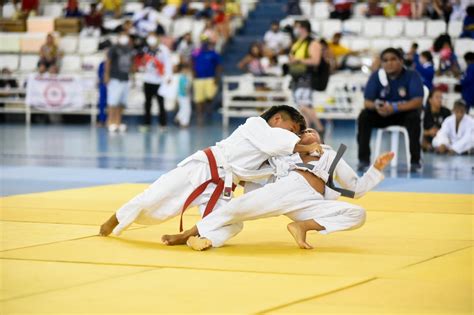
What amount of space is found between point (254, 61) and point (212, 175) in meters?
17.2

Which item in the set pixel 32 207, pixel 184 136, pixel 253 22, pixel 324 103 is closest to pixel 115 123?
pixel 184 136

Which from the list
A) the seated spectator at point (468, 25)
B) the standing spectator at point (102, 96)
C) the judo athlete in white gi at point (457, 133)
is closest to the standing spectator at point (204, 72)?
the standing spectator at point (102, 96)

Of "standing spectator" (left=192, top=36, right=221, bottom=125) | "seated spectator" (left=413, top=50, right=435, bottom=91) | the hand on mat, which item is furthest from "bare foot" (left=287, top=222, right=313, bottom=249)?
"standing spectator" (left=192, top=36, right=221, bottom=125)

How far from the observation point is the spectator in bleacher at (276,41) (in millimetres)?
24500

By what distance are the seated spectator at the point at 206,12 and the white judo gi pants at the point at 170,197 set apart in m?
19.2

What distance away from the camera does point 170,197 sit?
23.4ft

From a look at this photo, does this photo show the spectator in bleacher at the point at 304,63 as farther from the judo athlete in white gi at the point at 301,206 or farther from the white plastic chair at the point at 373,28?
the judo athlete in white gi at the point at 301,206

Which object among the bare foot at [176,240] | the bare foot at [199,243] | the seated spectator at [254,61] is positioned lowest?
the seated spectator at [254,61]

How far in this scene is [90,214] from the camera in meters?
8.57

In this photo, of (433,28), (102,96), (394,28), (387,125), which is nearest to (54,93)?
(102,96)

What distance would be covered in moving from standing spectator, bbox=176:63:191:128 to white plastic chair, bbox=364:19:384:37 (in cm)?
410

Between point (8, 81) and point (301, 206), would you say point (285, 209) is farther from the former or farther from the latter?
point (8, 81)

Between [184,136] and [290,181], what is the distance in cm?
1295

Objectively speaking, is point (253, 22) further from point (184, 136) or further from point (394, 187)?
point (394, 187)
